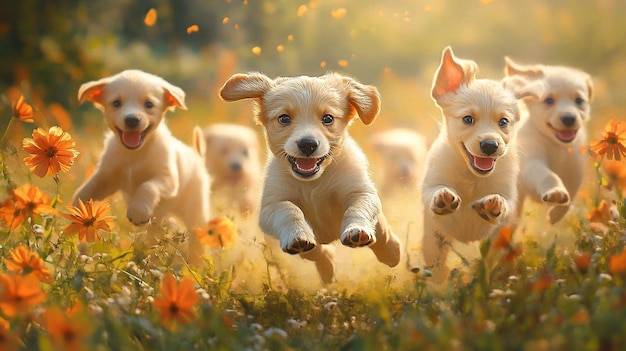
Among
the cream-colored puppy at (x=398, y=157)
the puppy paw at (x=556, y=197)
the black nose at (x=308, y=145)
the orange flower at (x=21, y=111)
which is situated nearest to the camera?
the black nose at (x=308, y=145)

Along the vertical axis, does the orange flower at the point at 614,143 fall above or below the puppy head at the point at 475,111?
above

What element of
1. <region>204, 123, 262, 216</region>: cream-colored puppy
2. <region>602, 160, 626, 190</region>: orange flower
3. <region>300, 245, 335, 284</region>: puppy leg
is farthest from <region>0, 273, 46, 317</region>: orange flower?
<region>204, 123, 262, 216</region>: cream-colored puppy

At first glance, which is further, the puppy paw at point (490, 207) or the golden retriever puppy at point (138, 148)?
the golden retriever puppy at point (138, 148)

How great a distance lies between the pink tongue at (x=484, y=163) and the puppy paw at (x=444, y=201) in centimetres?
26

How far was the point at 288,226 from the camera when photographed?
409cm

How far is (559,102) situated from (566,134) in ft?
0.70

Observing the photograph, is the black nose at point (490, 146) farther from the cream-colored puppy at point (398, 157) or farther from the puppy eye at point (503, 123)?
the cream-colored puppy at point (398, 157)

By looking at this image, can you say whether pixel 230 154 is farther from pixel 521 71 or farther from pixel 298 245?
pixel 298 245

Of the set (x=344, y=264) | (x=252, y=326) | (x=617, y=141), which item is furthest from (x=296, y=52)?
(x=252, y=326)

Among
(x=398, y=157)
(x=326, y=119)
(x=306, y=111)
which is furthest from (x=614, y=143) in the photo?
(x=398, y=157)

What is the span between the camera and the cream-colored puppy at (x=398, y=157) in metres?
8.52

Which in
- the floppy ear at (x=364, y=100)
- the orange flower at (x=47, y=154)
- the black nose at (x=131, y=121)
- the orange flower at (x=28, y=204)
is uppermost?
the floppy ear at (x=364, y=100)

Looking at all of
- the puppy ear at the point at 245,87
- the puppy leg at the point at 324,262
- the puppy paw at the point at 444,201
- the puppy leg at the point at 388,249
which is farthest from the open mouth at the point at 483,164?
the puppy ear at the point at 245,87

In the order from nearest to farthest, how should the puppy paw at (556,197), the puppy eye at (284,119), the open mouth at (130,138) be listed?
the puppy eye at (284,119) < the puppy paw at (556,197) < the open mouth at (130,138)
